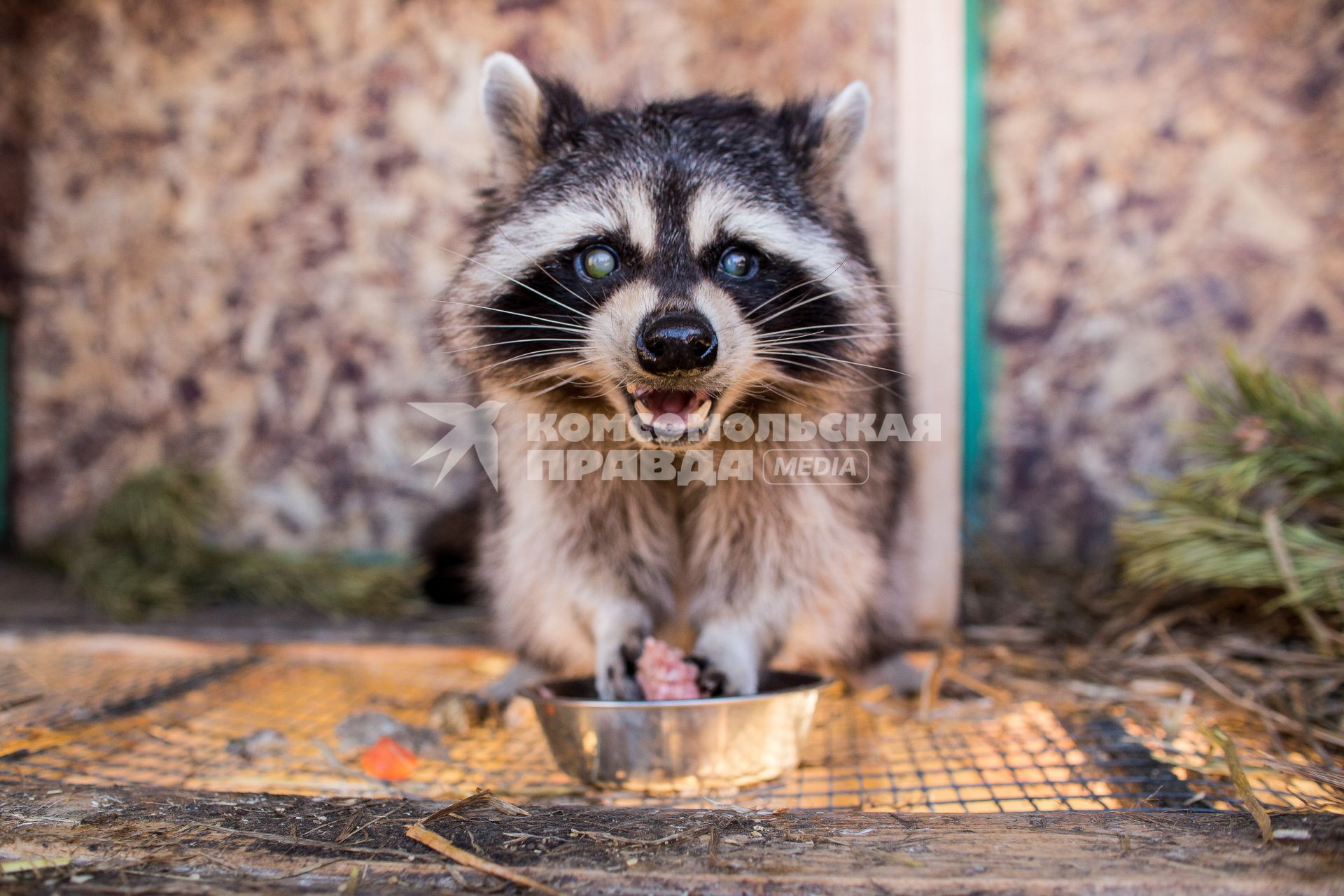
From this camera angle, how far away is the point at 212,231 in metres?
3.48

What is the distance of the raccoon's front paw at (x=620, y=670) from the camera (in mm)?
1975

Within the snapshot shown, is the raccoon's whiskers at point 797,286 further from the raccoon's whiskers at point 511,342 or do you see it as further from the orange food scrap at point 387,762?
the orange food scrap at point 387,762

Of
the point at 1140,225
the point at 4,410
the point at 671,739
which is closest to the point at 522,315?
the point at 671,739

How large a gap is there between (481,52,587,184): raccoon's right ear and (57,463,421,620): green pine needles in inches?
64.1

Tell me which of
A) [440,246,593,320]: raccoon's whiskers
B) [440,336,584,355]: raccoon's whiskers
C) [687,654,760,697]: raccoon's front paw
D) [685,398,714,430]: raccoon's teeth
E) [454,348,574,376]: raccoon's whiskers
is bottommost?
[687,654,760,697]: raccoon's front paw

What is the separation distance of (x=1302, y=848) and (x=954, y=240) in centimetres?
179

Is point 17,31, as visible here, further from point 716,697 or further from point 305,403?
point 716,697

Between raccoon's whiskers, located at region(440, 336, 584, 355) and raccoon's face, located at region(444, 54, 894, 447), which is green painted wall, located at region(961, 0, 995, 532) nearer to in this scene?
raccoon's face, located at region(444, 54, 894, 447)

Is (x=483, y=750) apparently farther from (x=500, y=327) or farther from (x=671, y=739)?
(x=500, y=327)

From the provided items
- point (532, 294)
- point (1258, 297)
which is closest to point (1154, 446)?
point (1258, 297)

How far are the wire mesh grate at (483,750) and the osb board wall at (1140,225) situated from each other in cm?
120

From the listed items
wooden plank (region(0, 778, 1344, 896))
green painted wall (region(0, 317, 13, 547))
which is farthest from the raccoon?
green painted wall (region(0, 317, 13, 547))

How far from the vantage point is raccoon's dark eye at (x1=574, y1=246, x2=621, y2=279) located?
1922 millimetres

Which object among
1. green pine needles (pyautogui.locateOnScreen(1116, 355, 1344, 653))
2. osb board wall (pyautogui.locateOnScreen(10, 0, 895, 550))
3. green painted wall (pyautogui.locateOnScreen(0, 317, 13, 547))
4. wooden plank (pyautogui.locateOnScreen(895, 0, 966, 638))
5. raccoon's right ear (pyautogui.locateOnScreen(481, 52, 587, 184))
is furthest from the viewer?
green painted wall (pyautogui.locateOnScreen(0, 317, 13, 547))
